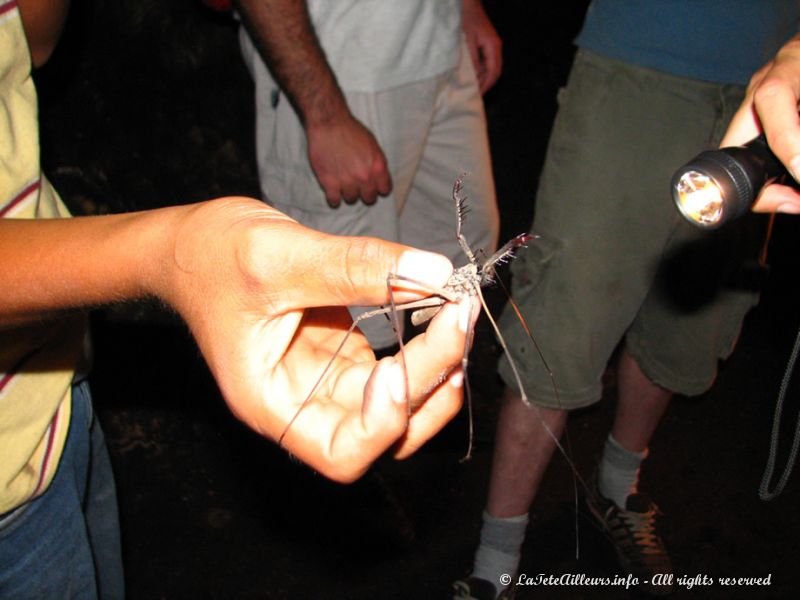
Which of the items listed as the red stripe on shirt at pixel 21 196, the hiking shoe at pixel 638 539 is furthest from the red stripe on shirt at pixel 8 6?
the hiking shoe at pixel 638 539

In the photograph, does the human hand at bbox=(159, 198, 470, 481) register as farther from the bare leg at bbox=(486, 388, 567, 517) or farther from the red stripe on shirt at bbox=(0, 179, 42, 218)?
the bare leg at bbox=(486, 388, 567, 517)

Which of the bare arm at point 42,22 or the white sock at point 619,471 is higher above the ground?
the bare arm at point 42,22

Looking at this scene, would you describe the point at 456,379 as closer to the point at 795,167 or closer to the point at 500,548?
the point at 795,167

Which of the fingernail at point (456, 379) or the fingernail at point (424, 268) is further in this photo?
the fingernail at point (456, 379)

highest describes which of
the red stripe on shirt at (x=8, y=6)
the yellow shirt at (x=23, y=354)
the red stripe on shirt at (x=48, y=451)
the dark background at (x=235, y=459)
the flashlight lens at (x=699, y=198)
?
the red stripe on shirt at (x=8, y=6)

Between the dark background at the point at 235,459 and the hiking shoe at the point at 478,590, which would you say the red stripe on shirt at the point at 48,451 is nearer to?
the dark background at the point at 235,459

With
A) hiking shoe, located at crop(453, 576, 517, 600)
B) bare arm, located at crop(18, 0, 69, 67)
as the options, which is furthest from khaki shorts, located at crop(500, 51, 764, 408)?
bare arm, located at crop(18, 0, 69, 67)
